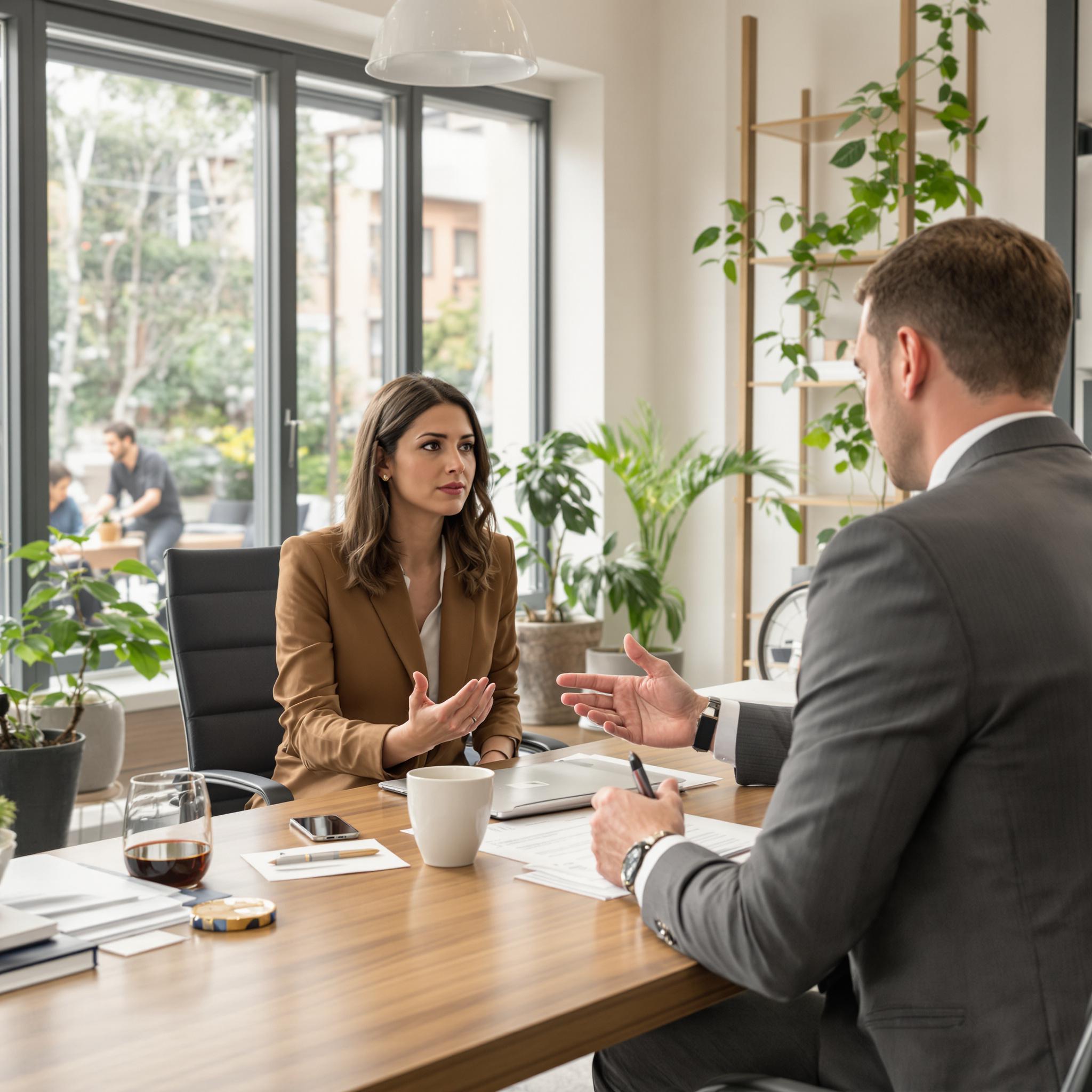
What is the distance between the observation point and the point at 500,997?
1.06 meters

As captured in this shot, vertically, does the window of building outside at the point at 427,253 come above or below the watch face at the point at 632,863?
above

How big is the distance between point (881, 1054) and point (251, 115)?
13.5 feet

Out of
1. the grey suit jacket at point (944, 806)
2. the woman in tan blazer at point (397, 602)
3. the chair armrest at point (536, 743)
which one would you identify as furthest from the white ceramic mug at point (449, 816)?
the chair armrest at point (536, 743)

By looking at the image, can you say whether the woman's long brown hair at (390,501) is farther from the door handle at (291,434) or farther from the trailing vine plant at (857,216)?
the door handle at (291,434)

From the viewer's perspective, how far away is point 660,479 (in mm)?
5168

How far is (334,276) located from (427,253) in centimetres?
51

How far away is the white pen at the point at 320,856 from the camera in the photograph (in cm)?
142

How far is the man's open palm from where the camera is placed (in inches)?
71.0

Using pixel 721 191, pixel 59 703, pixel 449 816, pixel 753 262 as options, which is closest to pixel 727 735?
pixel 449 816

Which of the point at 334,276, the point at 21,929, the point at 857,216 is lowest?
the point at 21,929

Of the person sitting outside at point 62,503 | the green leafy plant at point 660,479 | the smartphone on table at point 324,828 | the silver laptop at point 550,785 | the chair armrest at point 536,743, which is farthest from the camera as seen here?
the green leafy plant at point 660,479

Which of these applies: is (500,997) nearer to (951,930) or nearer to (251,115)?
(951,930)

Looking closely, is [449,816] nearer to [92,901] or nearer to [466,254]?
[92,901]

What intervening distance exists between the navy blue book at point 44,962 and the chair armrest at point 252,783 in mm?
848
